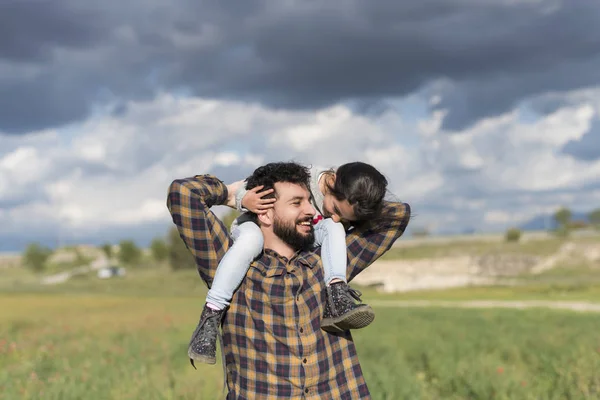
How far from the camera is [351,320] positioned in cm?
344

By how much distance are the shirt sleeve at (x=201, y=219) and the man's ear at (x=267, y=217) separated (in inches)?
9.1

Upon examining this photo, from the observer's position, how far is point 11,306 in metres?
32.5

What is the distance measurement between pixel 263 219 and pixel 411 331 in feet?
44.2

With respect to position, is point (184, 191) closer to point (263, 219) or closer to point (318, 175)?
point (263, 219)

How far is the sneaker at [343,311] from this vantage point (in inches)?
135

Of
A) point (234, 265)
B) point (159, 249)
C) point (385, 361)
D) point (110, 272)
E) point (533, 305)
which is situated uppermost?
point (159, 249)

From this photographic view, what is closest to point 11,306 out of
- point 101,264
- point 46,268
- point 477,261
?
point 477,261

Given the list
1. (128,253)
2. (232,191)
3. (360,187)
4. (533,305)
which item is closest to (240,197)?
(232,191)

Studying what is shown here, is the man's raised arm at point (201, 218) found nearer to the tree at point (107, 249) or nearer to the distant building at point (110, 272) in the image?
the distant building at point (110, 272)

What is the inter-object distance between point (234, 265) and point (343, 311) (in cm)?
62

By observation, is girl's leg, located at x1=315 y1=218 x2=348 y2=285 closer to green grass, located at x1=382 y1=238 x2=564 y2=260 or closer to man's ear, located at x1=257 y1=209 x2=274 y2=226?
man's ear, located at x1=257 y1=209 x2=274 y2=226

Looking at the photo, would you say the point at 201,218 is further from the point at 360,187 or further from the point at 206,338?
the point at 360,187

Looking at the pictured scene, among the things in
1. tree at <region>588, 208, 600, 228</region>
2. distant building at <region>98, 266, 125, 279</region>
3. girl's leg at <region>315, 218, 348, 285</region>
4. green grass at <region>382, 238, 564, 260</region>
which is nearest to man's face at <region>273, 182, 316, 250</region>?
girl's leg at <region>315, 218, 348, 285</region>

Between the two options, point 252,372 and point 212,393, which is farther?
point 212,393
